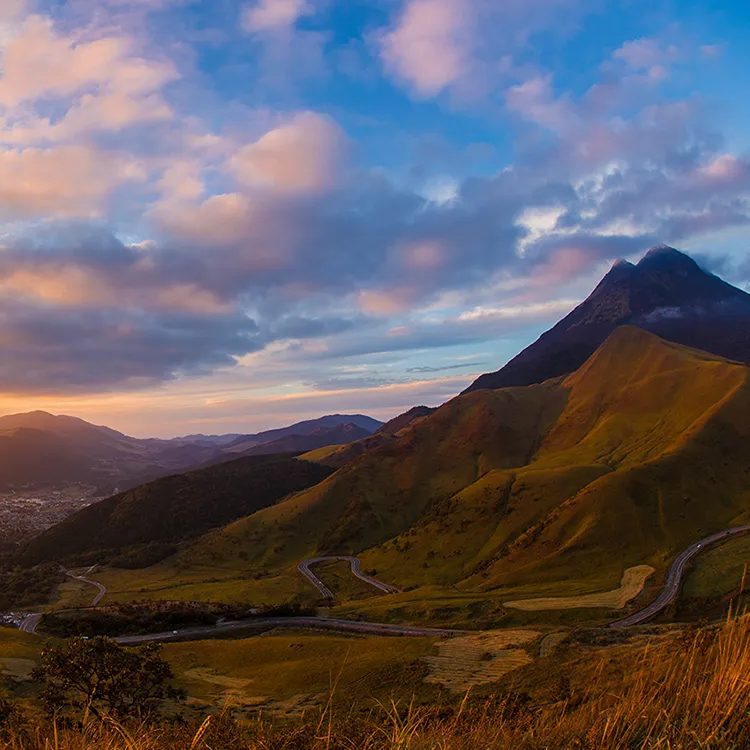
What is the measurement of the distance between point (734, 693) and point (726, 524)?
138972mm

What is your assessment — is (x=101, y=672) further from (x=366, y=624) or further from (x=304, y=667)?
(x=366, y=624)

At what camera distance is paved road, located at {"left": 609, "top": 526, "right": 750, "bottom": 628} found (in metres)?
70.4

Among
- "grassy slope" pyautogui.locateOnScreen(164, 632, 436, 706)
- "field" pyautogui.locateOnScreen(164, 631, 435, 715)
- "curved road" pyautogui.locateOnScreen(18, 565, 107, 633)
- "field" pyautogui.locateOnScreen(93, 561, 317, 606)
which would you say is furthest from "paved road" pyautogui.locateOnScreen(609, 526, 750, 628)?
"curved road" pyautogui.locateOnScreen(18, 565, 107, 633)

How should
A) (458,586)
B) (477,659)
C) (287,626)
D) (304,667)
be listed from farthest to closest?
(458,586) → (287,626) → (304,667) → (477,659)

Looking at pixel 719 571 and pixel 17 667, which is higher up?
pixel 17 667

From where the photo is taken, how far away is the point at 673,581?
84875 millimetres

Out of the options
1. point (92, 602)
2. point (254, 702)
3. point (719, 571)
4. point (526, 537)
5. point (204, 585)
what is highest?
point (254, 702)

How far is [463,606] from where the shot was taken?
84062 mm

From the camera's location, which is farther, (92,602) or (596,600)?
(92,602)

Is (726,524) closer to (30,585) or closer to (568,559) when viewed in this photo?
(568,559)

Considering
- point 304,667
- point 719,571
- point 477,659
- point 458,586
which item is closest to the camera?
point 477,659

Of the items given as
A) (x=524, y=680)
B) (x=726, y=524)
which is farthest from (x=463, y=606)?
(x=726, y=524)

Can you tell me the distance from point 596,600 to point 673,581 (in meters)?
15.9

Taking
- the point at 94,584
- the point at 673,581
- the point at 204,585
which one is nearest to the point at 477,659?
the point at 673,581
